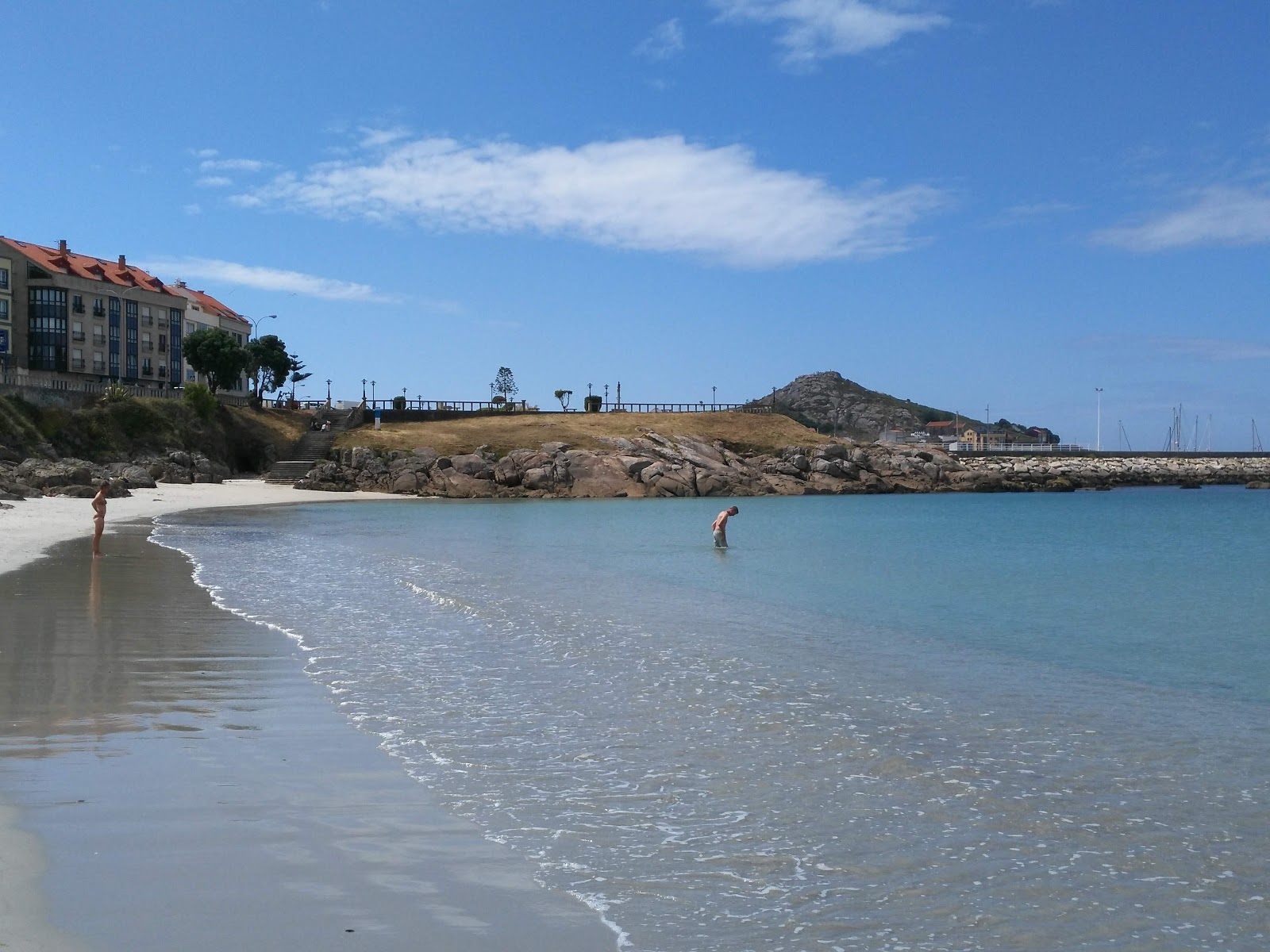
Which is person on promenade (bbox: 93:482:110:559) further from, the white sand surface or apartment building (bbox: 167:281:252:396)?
apartment building (bbox: 167:281:252:396)

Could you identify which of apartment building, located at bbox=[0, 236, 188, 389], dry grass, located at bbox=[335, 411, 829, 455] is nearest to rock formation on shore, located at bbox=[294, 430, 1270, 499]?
dry grass, located at bbox=[335, 411, 829, 455]

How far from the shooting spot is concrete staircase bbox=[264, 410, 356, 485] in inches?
3184

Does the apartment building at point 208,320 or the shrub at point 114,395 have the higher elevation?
the apartment building at point 208,320

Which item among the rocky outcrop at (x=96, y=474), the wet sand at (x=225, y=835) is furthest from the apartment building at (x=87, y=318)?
the wet sand at (x=225, y=835)

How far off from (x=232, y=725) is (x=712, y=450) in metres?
83.9

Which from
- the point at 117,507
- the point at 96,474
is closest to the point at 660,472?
the point at 96,474

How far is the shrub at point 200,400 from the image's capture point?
81.0 meters

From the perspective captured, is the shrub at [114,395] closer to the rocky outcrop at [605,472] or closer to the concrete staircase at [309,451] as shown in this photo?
the concrete staircase at [309,451]

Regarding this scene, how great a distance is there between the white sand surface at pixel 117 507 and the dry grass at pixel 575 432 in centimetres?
1202

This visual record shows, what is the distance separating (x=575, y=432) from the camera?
91.4 m

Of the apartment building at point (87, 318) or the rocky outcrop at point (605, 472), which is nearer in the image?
the rocky outcrop at point (605, 472)

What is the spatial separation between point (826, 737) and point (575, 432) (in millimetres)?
81587

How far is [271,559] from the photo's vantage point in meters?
28.5

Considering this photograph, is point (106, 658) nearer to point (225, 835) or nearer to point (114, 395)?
point (225, 835)
